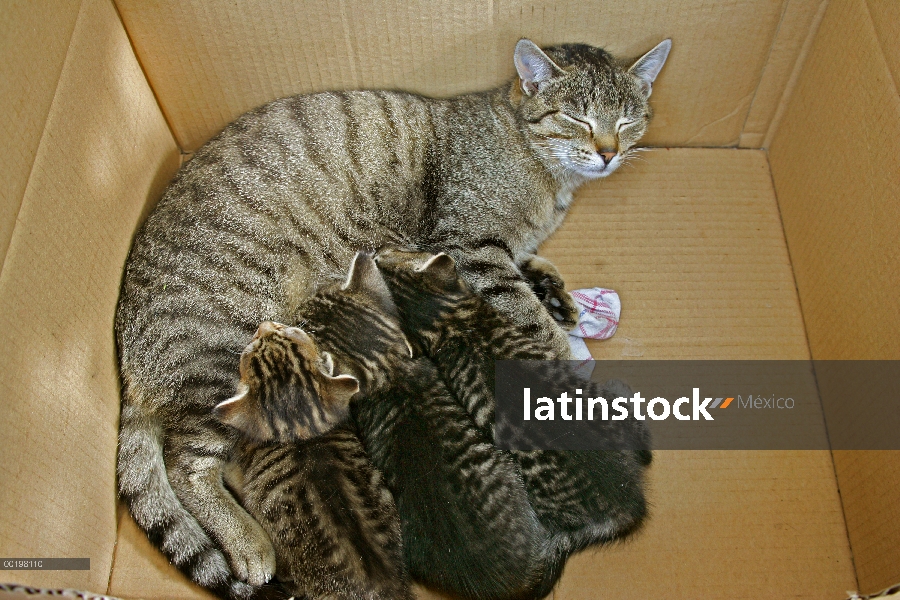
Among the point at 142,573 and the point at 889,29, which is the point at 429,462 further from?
the point at 889,29

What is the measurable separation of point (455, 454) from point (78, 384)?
111 cm

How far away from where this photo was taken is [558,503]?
6.26ft

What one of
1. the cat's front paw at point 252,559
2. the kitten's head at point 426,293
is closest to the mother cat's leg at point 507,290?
the kitten's head at point 426,293

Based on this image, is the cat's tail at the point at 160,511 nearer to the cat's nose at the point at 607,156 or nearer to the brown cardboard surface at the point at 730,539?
the brown cardboard surface at the point at 730,539

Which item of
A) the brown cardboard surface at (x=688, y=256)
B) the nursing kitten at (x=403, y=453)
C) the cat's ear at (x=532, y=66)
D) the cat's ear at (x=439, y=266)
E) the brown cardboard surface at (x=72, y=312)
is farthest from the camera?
the brown cardboard surface at (x=688, y=256)

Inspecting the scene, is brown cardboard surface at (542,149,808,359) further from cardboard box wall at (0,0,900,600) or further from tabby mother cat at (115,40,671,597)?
tabby mother cat at (115,40,671,597)

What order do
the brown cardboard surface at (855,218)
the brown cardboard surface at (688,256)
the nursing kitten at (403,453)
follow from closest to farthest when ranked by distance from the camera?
the nursing kitten at (403,453), the brown cardboard surface at (855,218), the brown cardboard surface at (688,256)

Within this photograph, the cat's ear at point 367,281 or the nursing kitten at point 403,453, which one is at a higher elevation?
the cat's ear at point 367,281

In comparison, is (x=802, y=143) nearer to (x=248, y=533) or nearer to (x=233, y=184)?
(x=233, y=184)

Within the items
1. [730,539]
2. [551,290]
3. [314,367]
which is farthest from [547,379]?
[730,539]

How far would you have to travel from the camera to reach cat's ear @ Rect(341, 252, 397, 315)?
2.07 meters

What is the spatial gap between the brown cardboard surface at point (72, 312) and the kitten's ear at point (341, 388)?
730 mm

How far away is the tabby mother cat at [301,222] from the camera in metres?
1.98

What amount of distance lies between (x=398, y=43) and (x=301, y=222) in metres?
0.76
